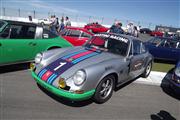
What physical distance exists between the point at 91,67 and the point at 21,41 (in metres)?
2.67

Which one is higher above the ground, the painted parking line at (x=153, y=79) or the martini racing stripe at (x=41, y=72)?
the martini racing stripe at (x=41, y=72)

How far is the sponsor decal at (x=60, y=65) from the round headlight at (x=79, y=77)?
390mm

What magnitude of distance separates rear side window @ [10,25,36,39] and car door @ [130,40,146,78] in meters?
3.11

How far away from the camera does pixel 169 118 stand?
3.79m

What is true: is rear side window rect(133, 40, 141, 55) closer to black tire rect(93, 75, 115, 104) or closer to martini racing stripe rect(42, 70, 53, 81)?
black tire rect(93, 75, 115, 104)

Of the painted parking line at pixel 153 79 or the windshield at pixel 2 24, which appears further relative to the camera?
the painted parking line at pixel 153 79

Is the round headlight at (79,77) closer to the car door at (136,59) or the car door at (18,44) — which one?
the car door at (136,59)

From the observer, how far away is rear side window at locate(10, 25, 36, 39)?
5.10 meters

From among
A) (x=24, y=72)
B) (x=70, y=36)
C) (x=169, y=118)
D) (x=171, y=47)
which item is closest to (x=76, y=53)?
(x=24, y=72)

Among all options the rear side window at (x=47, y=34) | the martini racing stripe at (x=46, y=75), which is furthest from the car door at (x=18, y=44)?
the martini racing stripe at (x=46, y=75)

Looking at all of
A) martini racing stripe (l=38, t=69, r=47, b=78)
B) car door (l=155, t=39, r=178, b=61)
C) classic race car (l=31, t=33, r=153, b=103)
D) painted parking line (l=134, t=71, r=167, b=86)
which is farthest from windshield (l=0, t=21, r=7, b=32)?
car door (l=155, t=39, r=178, b=61)

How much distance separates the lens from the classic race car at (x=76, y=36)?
8477 mm

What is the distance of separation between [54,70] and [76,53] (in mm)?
888

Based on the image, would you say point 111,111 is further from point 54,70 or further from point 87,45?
point 87,45
